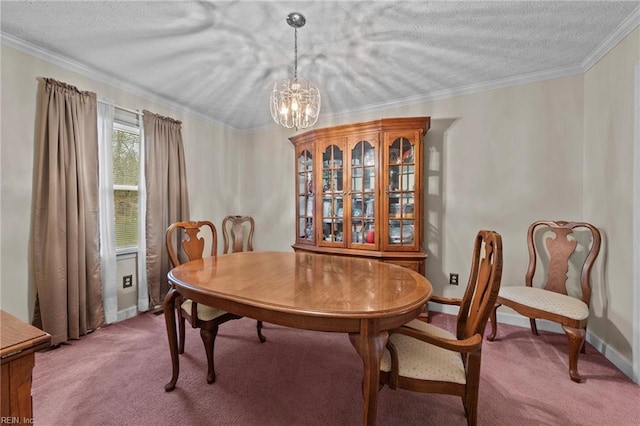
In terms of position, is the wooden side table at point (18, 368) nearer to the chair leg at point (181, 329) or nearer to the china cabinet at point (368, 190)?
the chair leg at point (181, 329)

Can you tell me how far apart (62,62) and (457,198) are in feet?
12.5

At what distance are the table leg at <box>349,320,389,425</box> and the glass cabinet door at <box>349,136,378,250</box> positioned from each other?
1.82 metres

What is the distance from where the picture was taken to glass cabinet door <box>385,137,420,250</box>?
2.78 meters

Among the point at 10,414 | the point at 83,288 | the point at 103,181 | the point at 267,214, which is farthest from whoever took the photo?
the point at 267,214

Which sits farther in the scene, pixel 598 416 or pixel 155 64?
pixel 155 64

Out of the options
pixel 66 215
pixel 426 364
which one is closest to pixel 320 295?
pixel 426 364

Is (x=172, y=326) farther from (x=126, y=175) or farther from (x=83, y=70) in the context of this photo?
(x=83, y=70)

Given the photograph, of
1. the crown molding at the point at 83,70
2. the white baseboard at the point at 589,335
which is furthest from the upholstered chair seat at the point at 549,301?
the crown molding at the point at 83,70

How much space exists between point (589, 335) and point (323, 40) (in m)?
3.21

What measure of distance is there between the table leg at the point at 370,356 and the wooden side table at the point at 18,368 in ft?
3.18

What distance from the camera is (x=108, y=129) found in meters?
2.59

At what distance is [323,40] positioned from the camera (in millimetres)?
2016

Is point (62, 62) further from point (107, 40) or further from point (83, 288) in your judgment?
point (83, 288)

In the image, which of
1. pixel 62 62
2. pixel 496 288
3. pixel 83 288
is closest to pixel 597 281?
pixel 496 288
